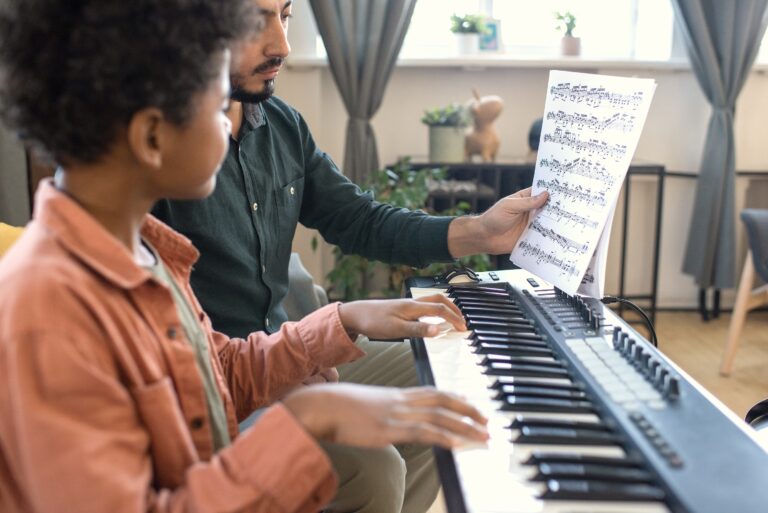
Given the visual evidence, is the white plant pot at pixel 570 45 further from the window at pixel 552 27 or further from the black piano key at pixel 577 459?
the black piano key at pixel 577 459

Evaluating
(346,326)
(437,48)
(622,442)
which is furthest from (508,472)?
(437,48)

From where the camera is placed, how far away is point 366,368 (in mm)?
1706

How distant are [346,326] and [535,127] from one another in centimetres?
232

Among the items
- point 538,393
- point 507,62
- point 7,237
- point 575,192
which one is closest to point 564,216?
point 575,192

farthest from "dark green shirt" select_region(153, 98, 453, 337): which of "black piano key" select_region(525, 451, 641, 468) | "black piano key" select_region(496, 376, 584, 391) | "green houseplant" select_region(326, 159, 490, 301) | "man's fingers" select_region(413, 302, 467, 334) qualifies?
"green houseplant" select_region(326, 159, 490, 301)

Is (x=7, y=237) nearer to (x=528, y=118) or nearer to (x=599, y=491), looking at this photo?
(x=599, y=491)

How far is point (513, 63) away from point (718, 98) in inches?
35.1

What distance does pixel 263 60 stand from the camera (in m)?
1.55

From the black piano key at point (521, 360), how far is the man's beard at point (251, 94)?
72 centimetres

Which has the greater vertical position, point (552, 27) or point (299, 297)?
point (552, 27)

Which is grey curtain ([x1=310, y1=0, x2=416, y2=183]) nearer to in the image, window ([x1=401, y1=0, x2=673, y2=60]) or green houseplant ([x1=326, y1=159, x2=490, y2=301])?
green houseplant ([x1=326, y1=159, x2=490, y2=301])

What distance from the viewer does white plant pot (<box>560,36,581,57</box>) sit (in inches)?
143

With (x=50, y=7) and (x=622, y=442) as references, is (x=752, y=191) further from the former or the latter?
(x=50, y=7)

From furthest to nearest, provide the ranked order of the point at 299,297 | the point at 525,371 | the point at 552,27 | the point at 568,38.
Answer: the point at 552,27 → the point at 568,38 → the point at 299,297 → the point at 525,371
